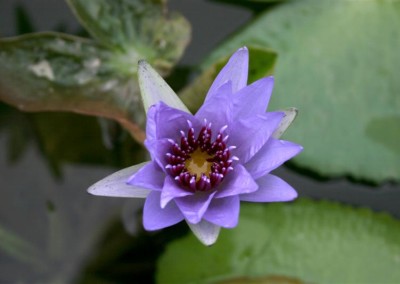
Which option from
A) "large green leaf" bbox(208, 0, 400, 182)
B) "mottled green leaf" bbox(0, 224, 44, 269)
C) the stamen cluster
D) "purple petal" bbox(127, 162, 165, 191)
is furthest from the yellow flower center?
"mottled green leaf" bbox(0, 224, 44, 269)

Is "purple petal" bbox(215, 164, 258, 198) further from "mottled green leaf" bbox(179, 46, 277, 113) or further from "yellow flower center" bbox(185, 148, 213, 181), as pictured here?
"mottled green leaf" bbox(179, 46, 277, 113)

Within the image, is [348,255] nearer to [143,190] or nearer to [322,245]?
[322,245]

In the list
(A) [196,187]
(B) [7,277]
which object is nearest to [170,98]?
(A) [196,187]

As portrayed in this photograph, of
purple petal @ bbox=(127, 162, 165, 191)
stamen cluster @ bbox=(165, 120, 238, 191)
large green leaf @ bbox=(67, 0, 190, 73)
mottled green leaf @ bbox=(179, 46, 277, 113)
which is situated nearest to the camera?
purple petal @ bbox=(127, 162, 165, 191)

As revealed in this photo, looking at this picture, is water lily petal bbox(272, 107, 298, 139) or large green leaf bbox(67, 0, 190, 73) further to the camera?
large green leaf bbox(67, 0, 190, 73)

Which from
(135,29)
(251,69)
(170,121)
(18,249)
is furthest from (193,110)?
(18,249)

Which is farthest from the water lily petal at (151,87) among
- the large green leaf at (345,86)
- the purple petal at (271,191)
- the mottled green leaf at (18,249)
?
the mottled green leaf at (18,249)

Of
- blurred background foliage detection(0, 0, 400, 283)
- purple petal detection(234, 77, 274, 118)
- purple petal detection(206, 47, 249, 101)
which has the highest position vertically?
purple petal detection(206, 47, 249, 101)
